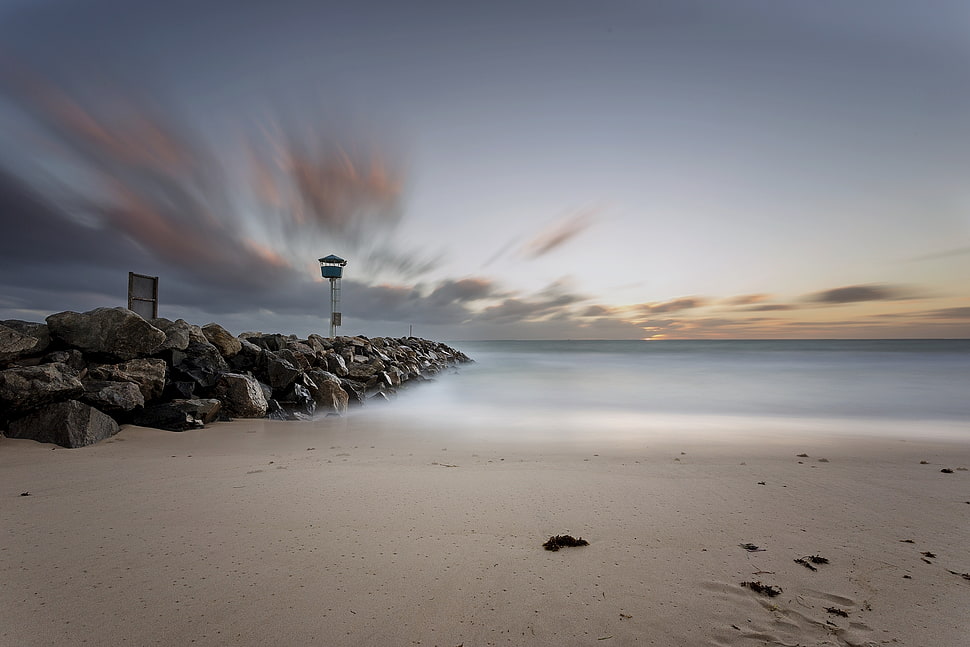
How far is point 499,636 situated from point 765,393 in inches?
550

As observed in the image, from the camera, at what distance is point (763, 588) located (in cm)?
183

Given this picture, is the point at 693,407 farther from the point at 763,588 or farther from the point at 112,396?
the point at 112,396

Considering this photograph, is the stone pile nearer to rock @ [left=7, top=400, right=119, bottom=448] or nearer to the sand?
rock @ [left=7, top=400, right=119, bottom=448]

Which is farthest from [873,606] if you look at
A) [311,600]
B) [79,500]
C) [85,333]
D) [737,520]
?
[85,333]

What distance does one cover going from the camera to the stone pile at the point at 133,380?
3.97m

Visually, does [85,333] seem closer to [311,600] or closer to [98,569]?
[98,569]

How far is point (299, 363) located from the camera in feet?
25.7

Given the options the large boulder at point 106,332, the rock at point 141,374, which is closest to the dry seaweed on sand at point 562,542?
the rock at point 141,374

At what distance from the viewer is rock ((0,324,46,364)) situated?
14.8 feet

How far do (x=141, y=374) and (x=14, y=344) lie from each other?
1.15 meters

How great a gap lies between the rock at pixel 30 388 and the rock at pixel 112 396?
315 mm

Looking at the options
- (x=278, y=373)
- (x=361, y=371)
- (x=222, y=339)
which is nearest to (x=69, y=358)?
(x=222, y=339)

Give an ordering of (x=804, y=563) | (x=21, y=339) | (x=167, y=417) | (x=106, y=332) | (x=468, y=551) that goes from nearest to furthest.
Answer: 1. (x=804, y=563)
2. (x=468, y=551)
3. (x=21, y=339)
4. (x=167, y=417)
5. (x=106, y=332)

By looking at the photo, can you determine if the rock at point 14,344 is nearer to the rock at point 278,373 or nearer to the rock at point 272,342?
the rock at point 278,373
